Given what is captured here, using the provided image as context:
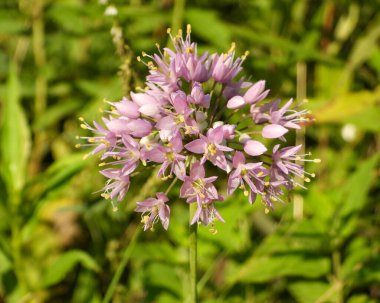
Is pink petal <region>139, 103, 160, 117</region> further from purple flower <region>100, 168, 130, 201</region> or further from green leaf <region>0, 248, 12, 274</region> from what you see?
green leaf <region>0, 248, 12, 274</region>

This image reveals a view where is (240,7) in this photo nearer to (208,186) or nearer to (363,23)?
(363,23)

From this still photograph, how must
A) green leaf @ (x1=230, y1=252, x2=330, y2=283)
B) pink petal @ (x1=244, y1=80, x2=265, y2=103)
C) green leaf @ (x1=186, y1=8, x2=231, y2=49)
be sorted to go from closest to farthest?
pink petal @ (x1=244, y1=80, x2=265, y2=103), green leaf @ (x1=230, y1=252, x2=330, y2=283), green leaf @ (x1=186, y1=8, x2=231, y2=49)

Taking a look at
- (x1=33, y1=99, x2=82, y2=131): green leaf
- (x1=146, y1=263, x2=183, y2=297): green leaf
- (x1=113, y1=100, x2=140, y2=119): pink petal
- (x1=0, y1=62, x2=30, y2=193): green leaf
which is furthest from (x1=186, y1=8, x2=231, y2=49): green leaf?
(x1=113, y1=100, x2=140, y2=119): pink petal

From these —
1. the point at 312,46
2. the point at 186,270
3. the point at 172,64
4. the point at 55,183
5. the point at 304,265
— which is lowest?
the point at 186,270

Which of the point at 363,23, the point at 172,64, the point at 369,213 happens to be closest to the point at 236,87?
the point at 172,64

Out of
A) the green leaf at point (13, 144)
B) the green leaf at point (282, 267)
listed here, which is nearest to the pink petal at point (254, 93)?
the green leaf at point (282, 267)

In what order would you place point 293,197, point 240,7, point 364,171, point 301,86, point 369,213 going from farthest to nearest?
point 240,7, point 301,86, point 369,213, point 293,197, point 364,171
